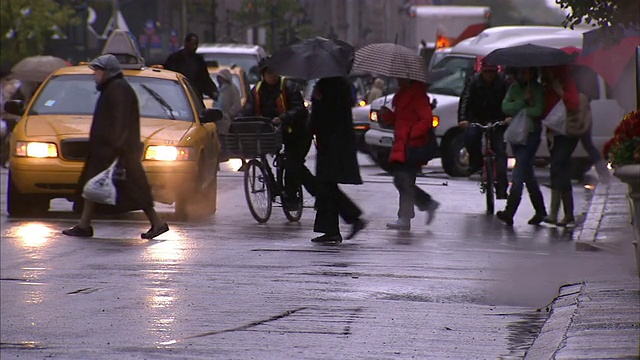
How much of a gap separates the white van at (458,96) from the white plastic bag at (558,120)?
6395 millimetres

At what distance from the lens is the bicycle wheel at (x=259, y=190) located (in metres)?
14.7

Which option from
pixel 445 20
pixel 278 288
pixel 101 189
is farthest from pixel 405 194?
pixel 445 20

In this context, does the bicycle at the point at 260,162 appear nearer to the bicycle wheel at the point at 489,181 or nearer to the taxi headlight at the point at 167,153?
the taxi headlight at the point at 167,153

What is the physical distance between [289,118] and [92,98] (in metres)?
2.33

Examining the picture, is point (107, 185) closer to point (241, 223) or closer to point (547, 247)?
point (241, 223)

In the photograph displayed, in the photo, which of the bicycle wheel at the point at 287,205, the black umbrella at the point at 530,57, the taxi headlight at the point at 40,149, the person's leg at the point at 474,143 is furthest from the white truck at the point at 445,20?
the taxi headlight at the point at 40,149

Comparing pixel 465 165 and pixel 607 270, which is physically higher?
pixel 607 270

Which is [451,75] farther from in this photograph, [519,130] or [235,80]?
[519,130]

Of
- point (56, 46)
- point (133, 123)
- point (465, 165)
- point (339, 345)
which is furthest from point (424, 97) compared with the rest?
point (56, 46)

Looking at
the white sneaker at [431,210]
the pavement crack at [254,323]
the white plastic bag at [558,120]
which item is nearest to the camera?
the pavement crack at [254,323]

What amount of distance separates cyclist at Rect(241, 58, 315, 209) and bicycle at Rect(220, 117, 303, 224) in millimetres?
77

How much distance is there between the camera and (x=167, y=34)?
74.4 meters

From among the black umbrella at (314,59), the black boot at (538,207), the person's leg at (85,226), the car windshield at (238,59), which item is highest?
the black umbrella at (314,59)

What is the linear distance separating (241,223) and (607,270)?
4.76 meters
